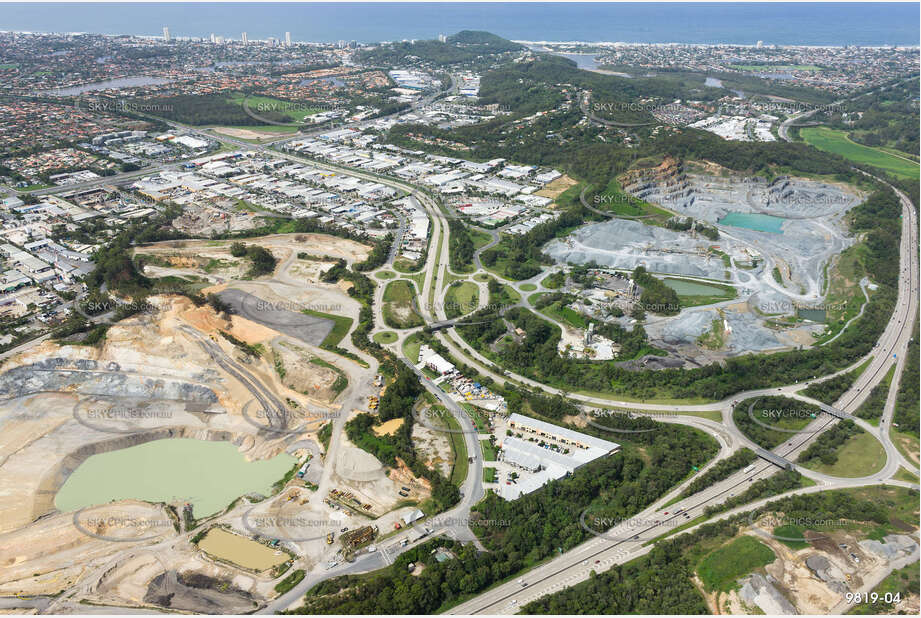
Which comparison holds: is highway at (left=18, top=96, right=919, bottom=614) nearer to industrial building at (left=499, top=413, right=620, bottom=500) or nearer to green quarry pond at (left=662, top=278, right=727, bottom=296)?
industrial building at (left=499, top=413, right=620, bottom=500)

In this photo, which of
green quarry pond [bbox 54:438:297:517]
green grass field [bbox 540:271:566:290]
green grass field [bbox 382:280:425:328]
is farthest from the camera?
green grass field [bbox 540:271:566:290]

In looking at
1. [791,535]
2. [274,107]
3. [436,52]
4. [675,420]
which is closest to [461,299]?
[675,420]

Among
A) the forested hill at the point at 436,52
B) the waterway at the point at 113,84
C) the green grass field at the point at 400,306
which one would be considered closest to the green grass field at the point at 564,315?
the green grass field at the point at 400,306

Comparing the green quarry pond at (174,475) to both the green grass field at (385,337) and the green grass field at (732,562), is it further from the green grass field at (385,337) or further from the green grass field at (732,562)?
the green grass field at (732,562)

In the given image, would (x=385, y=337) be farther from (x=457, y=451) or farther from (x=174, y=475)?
(x=174, y=475)

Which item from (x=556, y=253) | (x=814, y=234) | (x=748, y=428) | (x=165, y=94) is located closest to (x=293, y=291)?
(x=556, y=253)

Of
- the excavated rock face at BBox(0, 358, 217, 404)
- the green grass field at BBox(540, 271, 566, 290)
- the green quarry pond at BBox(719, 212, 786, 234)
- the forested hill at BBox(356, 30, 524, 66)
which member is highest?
the forested hill at BBox(356, 30, 524, 66)

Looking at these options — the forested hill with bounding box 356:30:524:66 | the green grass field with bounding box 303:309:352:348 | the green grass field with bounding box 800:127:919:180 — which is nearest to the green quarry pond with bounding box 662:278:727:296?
the green grass field with bounding box 303:309:352:348
